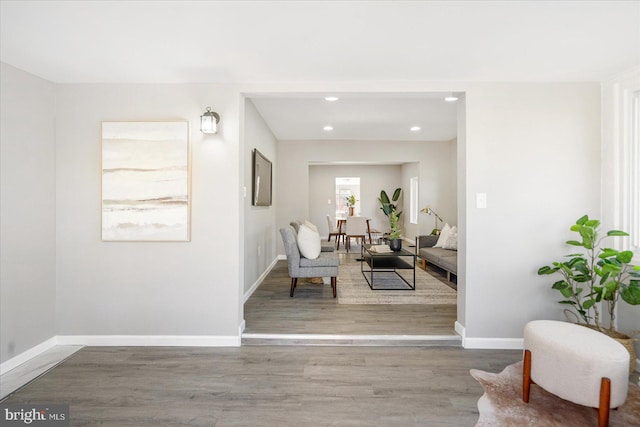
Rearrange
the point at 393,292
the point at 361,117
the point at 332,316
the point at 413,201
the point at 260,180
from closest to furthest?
1. the point at 332,316
2. the point at 393,292
3. the point at 260,180
4. the point at 361,117
5. the point at 413,201

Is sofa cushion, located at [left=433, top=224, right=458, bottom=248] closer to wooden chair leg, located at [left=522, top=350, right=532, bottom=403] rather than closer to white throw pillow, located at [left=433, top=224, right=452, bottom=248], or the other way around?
white throw pillow, located at [left=433, top=224, right=452, bottom=248]

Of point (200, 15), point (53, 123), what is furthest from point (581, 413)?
point (53, 123)

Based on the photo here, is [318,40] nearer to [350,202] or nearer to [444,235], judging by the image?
[444,235]

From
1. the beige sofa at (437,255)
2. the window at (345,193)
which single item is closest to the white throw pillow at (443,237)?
the beige sofa at (437,255)

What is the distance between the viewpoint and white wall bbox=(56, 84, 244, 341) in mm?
2812

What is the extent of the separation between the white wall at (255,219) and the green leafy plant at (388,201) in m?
4.72

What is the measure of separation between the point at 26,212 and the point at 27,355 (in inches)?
45.8

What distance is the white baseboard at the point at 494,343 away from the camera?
279 centimetres

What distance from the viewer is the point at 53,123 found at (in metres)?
2.79

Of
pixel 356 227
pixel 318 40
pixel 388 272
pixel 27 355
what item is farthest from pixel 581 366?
pixel 356 227

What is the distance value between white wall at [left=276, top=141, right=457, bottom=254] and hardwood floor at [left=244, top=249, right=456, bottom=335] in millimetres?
2709

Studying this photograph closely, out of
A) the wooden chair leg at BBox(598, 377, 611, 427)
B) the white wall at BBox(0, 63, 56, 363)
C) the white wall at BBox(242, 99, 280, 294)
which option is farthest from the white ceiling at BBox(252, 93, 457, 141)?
the wooden chair leg at BBox(598, 377, 611, 427)

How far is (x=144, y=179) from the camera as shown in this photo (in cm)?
279

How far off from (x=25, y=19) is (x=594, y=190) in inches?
172
